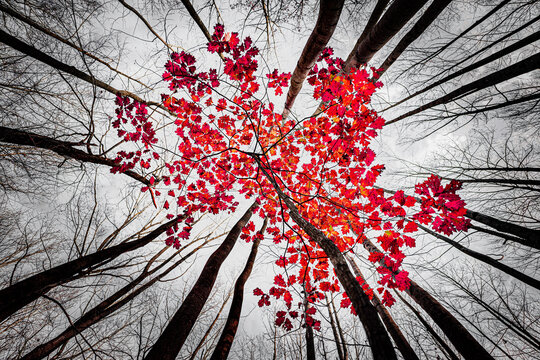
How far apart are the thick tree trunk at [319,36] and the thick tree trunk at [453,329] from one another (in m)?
4.79

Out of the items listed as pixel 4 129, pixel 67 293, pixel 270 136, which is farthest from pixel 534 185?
pixel 67 293

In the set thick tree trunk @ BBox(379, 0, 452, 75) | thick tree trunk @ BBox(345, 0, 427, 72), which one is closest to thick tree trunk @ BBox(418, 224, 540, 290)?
thick tree trunk @ BBox(379, 0, 452, 75)

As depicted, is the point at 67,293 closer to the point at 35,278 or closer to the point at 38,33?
the point at 35,278

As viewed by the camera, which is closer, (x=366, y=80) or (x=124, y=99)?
(x=124, y=99)

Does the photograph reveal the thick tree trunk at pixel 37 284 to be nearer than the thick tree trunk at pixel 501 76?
Yes

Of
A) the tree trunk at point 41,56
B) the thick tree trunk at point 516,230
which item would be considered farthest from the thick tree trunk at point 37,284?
the thick tree trunk at point 516,230

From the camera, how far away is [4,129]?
232cm

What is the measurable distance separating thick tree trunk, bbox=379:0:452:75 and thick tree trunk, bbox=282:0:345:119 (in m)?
1.70

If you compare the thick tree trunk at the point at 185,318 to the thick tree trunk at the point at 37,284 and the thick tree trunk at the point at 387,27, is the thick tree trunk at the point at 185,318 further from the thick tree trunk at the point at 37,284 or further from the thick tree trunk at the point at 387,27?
the thick tree trunk at the point at 387,27

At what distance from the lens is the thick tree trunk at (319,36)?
2483 mm

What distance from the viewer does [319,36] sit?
9.99 ft

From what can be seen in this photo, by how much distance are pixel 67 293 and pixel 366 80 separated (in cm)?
1109

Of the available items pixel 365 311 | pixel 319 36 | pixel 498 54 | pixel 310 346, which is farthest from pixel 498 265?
pixel 319 36

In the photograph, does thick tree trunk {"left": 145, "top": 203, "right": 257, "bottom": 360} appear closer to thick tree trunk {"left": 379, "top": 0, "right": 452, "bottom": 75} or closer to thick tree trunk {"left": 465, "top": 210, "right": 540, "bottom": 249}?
thick tree trunk {"left": 465, "top": 210, "right": 540, "bottom": 249}
